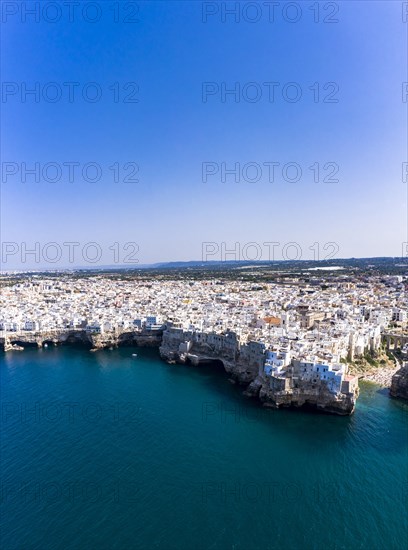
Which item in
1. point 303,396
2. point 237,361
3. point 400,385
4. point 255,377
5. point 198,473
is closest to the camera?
point 198,473

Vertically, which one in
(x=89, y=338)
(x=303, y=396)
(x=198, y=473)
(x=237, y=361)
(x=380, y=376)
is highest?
(x=237, y=361)

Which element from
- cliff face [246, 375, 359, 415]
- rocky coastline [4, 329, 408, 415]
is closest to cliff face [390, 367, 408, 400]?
rocky coastline [4, 329, 408, 415]

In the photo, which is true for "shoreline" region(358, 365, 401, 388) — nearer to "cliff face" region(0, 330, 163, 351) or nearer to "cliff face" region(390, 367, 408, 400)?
"cliff face" region(390, 367, 408, 400)

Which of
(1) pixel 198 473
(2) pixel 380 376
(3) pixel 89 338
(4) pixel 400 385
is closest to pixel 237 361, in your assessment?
(2) pixel 380 376

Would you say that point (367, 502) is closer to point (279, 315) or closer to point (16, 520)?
point (16, 520)

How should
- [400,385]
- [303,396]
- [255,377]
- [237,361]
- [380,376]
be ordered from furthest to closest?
1. [237,361]
2. [380,376]
3. [255,377]
4. [400,385]
5. [303,396]

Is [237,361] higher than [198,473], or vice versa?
[237,361]

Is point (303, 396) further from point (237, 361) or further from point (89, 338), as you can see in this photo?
point (89, 338)
